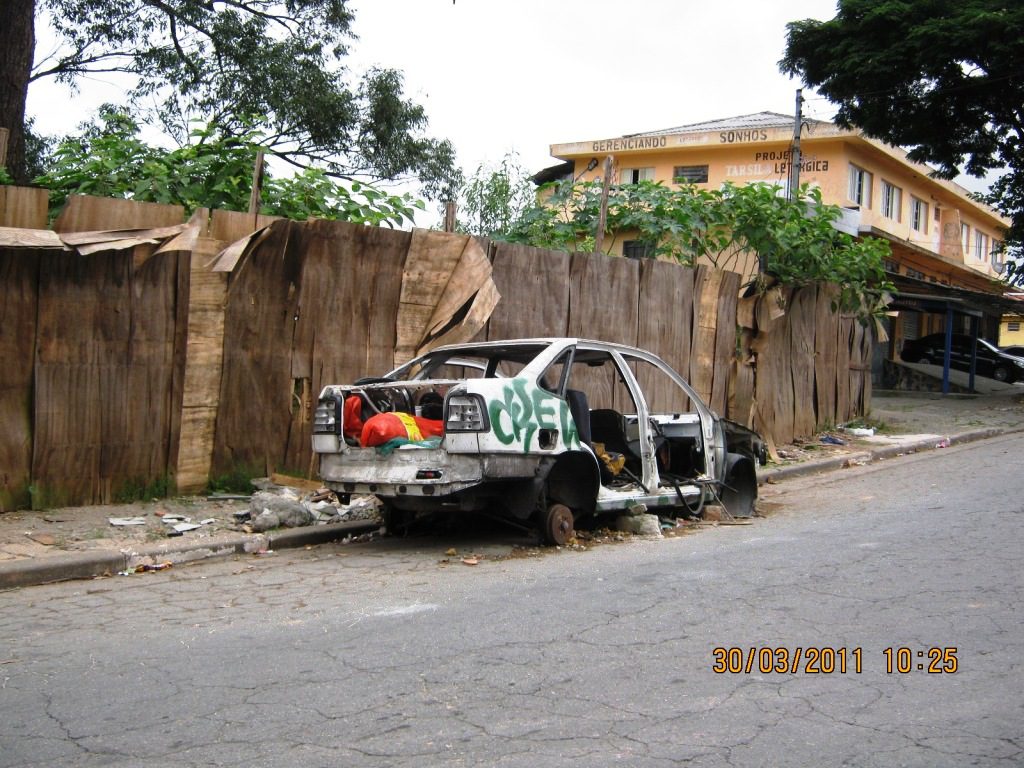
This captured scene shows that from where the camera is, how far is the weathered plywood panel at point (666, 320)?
1195cm

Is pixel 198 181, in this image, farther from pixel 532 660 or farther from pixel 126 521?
pixel 532 660

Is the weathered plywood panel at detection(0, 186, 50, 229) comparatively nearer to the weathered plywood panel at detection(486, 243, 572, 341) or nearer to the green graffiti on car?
the green graffiti on car

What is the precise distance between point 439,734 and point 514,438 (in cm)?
333

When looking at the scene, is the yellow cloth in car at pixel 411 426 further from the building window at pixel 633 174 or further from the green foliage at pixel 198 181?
the building window at pixel 633 174

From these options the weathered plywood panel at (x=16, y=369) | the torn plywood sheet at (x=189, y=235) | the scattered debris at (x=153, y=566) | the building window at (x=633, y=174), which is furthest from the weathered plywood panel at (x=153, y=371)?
the building window at (x=633, y=174)

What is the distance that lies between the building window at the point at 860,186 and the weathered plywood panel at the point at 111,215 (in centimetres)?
3048

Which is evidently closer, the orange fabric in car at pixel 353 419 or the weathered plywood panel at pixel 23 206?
the orange fabric in car at pixel 353 419

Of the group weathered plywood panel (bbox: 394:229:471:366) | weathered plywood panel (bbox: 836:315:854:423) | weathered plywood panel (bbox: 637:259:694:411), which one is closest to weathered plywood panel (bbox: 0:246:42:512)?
weathered plywood panel (bbox: 394:229:471:366)

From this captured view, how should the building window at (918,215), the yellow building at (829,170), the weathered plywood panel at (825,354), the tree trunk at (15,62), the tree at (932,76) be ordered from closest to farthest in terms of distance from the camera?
the tree trunk at (15,62) → the weathered plywood panel at (825,354) → the tree at (932,76) → the yellow building at (829,170) → the building window at (918,215)

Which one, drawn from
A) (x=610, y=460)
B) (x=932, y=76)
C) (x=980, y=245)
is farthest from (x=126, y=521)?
(x=980, y=245)

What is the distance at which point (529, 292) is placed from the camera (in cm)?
1045

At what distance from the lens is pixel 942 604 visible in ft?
18.2

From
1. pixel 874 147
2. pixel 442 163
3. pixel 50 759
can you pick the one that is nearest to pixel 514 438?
pixel 50 759

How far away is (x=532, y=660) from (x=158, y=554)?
3.42 m
